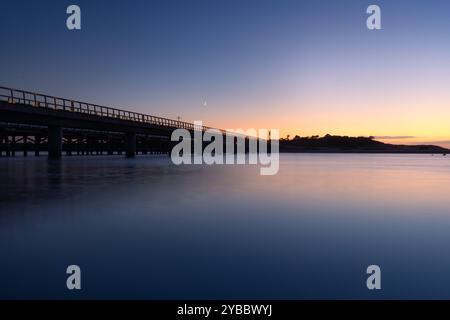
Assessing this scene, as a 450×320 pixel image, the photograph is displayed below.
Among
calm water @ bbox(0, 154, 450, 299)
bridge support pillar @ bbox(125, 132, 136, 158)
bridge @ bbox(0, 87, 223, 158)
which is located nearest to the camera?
calm water @ bbox(0, 154, 450, 299)

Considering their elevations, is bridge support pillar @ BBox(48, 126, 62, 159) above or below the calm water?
above

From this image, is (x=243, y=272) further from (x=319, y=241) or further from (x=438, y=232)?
(x=438, y=232)

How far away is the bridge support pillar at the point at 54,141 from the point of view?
49700 millimetres

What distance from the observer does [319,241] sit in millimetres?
8016

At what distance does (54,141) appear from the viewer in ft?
167

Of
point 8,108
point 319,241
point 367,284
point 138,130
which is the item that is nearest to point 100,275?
point 367,284

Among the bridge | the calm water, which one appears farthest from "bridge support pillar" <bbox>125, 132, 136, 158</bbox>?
the calm water

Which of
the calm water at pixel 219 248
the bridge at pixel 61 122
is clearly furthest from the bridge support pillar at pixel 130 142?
the calm water at pixel 219 248

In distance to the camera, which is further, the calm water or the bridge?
the bridge

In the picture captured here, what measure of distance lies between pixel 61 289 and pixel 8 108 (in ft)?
122

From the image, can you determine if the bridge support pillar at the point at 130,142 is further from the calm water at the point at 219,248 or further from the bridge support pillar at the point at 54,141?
the calm water at the point at 219,248

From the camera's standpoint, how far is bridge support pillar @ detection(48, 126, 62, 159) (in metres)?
49.7

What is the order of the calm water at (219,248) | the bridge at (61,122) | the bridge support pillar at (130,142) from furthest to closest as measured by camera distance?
the bridge support pillar at (130,142) < the bridge at (61,122) < the calm water at (219,248)

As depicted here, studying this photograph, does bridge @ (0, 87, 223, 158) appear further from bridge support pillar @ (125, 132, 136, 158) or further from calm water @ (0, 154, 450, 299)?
calm water @ (0, 154, 450, 299)
